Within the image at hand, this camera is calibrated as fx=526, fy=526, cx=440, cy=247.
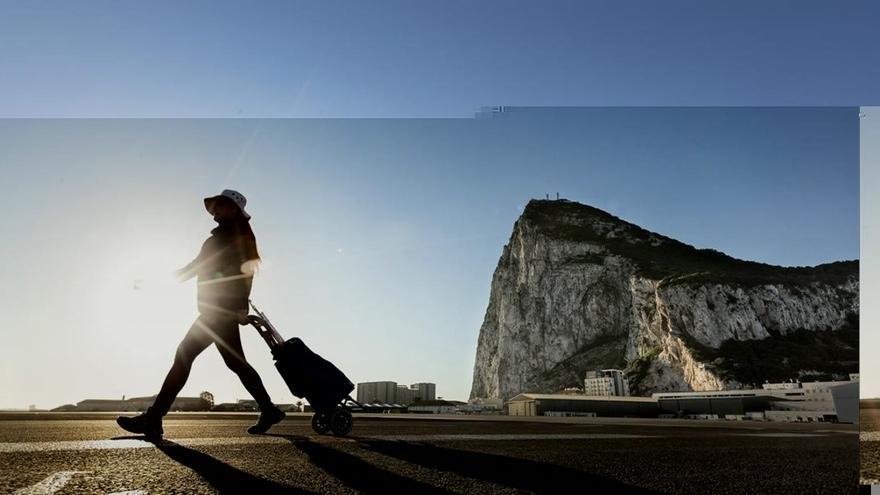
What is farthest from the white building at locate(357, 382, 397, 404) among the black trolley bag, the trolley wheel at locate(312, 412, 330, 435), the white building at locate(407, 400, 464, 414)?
the black trolley bag

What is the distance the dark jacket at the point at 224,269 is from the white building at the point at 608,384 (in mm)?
106428

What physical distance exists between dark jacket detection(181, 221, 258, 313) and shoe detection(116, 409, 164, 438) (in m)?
0.92

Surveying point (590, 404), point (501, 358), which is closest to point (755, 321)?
point (590, 404)

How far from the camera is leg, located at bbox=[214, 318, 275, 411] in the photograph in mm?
4387

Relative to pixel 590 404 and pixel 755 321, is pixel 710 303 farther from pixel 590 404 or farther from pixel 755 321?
pixel 590 404

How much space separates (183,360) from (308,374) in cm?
103

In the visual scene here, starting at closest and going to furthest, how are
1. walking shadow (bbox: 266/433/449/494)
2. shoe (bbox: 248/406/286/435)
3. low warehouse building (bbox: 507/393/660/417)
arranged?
walking shadow (bbox: 266/433/449/494) < shoe (bbox: 248/406/286/435) < low warehouse building (bbox: 507/393/660/417)

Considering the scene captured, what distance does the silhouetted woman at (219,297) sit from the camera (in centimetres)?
427

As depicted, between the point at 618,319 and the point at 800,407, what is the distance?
67351 millimetres

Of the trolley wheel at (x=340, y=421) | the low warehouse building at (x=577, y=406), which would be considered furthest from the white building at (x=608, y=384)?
Result: the trolley wheel at (x=340, y=421)

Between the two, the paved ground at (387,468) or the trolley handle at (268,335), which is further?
the trolley handle at (268,335)

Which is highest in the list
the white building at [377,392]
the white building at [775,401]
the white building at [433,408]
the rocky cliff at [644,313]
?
the rocky cliff at [644,313]

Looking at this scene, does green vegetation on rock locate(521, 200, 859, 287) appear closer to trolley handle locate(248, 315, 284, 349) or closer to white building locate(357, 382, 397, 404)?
white building locate(357, 382, 397, 404)

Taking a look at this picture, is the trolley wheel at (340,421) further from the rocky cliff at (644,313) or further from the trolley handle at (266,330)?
the rocky cliff at (644,313)
